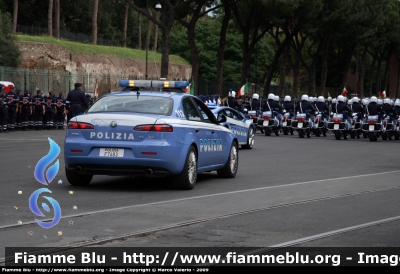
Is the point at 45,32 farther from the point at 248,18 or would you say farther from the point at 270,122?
the point at 270,122

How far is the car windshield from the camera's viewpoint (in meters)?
13.8

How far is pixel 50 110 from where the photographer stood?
3672 centimetres

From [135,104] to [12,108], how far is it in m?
20.5

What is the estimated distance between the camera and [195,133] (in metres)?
14.0

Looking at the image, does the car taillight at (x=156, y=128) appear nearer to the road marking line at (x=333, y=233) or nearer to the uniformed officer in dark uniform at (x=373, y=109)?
the road marking line at (x=333, y=233)

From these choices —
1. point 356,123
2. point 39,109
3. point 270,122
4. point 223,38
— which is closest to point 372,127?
point 356,123

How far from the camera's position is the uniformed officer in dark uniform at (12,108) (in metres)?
33.2

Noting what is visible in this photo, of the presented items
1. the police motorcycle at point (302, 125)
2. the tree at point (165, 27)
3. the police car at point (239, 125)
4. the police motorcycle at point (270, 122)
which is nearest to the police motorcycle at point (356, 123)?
the police motorcycle at point (302, 125)

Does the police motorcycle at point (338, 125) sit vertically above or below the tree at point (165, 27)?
below

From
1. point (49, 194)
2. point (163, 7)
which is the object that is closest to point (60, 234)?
point (49, 194)

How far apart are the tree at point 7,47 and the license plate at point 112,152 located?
141ft

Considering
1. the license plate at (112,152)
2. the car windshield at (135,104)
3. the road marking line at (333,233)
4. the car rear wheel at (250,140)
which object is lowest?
the car rear wheel at (250,140)

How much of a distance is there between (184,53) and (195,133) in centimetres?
8059
